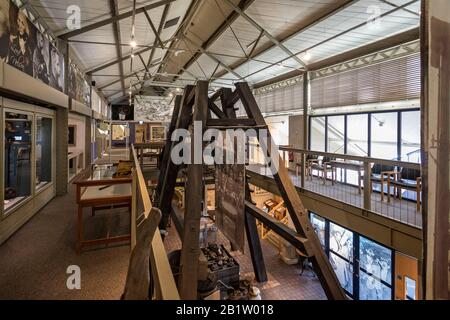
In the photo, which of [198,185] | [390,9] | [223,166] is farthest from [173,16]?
[198,185]

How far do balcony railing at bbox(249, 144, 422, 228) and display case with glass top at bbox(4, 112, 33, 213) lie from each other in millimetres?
5255

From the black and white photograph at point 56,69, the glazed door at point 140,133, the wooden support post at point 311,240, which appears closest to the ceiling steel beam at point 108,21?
the black and white photograph at point 56,69

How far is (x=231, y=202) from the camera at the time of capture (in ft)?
7.18

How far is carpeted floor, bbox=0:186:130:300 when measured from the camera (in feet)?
8.62

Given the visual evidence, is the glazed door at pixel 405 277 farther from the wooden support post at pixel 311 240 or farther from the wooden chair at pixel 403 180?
the wooden support post at pixel 311 240

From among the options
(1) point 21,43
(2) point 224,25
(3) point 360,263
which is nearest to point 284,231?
(1) point 21,43

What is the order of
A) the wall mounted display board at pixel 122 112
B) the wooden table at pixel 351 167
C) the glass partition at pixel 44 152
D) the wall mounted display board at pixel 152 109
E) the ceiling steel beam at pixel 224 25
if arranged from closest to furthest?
the glass partition at pixel 44 152
the ceiling steel beam at pixel 224 25
the wooden table at pixel 351 167
the wall mounted display board at pixel 152 109
the wall mounted display board at pixel 122 112

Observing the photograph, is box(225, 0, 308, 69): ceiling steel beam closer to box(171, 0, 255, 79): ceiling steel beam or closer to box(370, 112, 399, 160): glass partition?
box(171, 0, 255, 79): ceiling steel beam

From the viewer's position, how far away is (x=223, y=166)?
7.66 ft

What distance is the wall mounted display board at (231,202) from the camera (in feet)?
6.77

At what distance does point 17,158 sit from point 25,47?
1.96m

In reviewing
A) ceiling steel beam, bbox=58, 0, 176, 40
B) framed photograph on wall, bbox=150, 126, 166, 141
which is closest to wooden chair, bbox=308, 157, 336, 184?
ceiling steel beam, bbox=58, 0, 176, 40

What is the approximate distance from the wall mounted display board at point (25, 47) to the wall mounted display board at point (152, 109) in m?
14.0

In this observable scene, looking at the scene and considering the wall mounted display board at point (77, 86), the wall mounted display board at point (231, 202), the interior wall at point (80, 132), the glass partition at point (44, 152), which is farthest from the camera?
the interior wall at point (80, 132)
